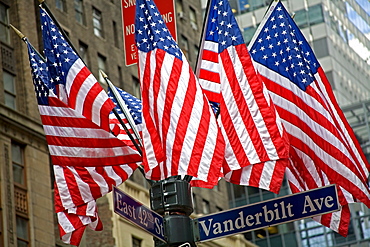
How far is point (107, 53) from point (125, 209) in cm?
3596

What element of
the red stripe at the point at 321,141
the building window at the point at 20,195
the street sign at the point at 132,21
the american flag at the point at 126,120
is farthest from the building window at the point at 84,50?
the red stripe at the point at 321,141

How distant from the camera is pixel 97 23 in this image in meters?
46.3

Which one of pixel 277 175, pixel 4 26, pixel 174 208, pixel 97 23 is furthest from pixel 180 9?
pixel 174 208

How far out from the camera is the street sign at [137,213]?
1005 centimetres

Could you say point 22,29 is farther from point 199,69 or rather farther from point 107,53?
point 199,69

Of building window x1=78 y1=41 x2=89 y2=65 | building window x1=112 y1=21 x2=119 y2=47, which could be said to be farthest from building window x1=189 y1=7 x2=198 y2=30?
building window x1=78 y1=41 x2=89 y2=65

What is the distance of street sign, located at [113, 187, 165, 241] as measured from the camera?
10047 millimetres

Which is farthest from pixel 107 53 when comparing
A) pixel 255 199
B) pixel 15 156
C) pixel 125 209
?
pixel 125 209

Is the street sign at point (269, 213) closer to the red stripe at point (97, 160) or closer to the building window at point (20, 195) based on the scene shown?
the red stripe at point (97, 160)

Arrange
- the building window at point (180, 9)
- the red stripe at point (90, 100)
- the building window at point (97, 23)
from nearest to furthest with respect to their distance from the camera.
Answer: the red stripe at point (90, 100) < the building window at point (97, 23) < the building window at point (180, 9)

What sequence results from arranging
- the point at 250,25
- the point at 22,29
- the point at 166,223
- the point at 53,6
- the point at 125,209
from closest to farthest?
1. the point at 125,209
2. the point at 166,223
3. the point at 22,29
4. the point at 53,6
5. the point at 250,25

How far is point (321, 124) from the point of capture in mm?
12633

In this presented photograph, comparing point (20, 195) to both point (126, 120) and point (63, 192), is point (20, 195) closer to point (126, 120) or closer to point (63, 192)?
point (126, 120)

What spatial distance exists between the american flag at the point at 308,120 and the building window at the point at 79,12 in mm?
31810
